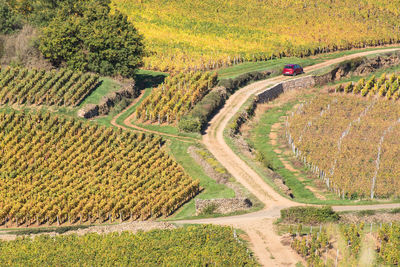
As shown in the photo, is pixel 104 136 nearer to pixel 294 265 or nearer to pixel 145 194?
pixel 145 194

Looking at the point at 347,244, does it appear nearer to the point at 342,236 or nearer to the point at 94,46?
the point at 342,236

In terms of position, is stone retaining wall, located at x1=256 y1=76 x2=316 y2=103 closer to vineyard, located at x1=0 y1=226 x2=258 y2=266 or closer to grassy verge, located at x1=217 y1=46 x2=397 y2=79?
grassy verge, located at x1=217 y1=46 x2=397 y2=79

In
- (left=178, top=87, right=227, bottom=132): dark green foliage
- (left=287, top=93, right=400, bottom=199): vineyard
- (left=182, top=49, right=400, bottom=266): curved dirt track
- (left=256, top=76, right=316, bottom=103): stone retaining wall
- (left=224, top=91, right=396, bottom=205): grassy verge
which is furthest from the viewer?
(left=256, top=76, right=316, bottom=103): stone retaining wall

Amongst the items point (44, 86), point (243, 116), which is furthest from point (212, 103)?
point (44, 86)

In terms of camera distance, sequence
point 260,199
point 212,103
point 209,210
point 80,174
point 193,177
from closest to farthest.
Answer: point 209,210 < point 260,199 < point 80,174 < point 193,177 < point 212,103

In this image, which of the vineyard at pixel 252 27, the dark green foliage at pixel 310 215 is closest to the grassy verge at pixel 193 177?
the dark green foliage at pixel 310 215

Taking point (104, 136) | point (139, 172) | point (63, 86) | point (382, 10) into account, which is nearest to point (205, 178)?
point (139, 172)

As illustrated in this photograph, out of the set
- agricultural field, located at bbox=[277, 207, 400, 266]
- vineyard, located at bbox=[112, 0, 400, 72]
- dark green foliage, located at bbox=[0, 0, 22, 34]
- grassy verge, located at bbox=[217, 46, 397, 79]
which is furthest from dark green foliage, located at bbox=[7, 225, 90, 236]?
vineyard, located at bbox=[112, 0, 400, 72]
